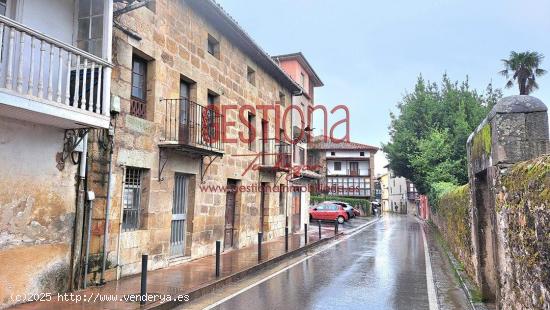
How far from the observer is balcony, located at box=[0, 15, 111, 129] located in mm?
5691

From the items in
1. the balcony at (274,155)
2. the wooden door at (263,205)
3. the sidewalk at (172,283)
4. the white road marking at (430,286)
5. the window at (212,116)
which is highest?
the window at (212,116)

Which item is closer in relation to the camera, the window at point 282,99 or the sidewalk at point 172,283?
the sidewalk at point 172,283

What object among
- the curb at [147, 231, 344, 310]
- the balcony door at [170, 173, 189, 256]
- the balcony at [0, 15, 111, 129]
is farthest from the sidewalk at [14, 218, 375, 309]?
the balcony at [0, 15, 111, 129]

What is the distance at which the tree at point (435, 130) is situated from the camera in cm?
2531

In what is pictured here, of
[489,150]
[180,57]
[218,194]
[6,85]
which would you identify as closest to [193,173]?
Answer: [218,194]

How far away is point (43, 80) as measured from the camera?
22.4 ft

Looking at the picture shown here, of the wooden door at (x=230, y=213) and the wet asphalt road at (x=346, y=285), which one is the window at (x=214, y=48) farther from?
the wet asphalt road at (x=346, y=285)

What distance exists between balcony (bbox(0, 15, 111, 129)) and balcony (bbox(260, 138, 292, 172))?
9.47m

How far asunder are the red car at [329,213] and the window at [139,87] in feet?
71.1

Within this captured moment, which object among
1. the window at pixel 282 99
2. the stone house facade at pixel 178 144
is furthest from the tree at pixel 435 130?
the stone house facade at pixel 178 144

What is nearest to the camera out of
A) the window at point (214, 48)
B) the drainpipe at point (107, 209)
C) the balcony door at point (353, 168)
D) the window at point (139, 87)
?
the drainpipe at point (107, 209)

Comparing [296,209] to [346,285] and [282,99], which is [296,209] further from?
[346,285]

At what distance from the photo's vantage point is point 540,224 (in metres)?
3.53

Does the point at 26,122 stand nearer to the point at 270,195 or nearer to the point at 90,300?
the point at 90,300
